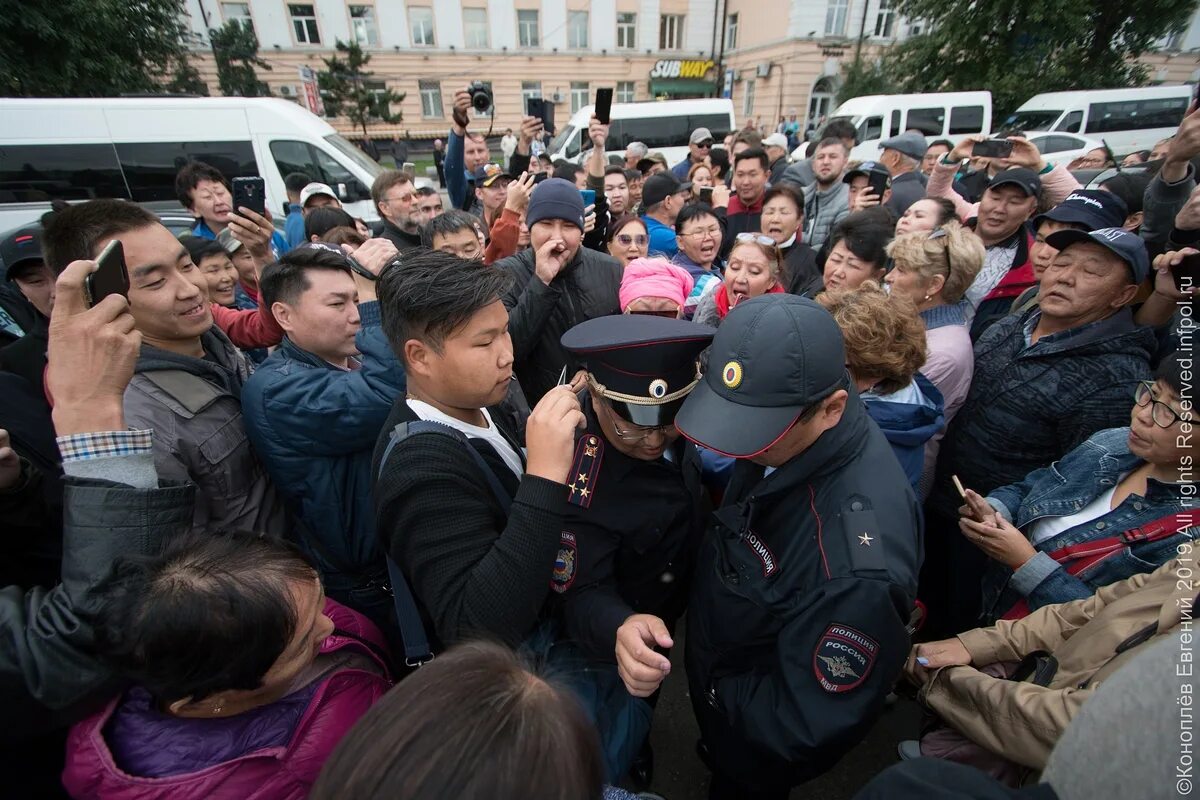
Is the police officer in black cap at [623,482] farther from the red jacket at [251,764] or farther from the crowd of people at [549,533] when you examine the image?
the red jacket at [251,764]

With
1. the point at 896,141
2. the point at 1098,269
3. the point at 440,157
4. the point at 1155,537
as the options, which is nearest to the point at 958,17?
the point at 896,141

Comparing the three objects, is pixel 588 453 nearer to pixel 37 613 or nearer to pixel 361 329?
pixel 361 329

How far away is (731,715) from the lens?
1.54 metres

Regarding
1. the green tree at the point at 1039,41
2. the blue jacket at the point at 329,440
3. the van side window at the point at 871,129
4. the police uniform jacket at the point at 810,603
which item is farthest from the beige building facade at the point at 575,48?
the police uniform jacket at the point at 810,603

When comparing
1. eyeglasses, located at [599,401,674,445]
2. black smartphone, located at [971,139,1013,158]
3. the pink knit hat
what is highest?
black smartphone, located at [971,139,1013,158]

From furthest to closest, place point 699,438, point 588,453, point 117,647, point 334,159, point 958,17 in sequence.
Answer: point 958,17, point 334,159, point 588,453, point 699,438, point 117,647

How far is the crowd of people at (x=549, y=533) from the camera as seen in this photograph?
3.58ft

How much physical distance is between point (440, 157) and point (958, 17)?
1719cm

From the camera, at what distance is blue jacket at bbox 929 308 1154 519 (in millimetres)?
2170

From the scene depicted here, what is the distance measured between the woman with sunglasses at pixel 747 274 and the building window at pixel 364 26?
33217mm

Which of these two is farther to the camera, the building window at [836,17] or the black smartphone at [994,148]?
the building window at [836,17]

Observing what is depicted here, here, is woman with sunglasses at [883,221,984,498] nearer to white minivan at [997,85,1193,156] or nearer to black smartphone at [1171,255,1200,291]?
black smartphone at [1171,255,1200,291]

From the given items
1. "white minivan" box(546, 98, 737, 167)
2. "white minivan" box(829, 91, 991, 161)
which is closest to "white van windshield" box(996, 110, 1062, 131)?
"white minivan" box(829, 91, 991, 161)

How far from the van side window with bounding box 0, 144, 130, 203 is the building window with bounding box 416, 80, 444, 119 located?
2390 cm
